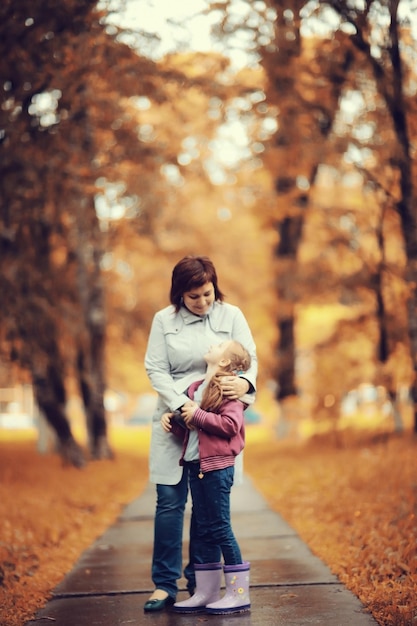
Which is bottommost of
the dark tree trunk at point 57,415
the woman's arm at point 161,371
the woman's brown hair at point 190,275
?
the dark tree trunk at point 57,415

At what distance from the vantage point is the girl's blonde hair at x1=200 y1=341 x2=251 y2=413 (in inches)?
203

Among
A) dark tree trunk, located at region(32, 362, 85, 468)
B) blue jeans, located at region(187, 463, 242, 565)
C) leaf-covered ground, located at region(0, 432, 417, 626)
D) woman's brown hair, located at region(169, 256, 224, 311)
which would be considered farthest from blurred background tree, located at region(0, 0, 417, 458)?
blue jeans, located at region(187, 463, 242, 565)

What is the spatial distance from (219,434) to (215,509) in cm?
44

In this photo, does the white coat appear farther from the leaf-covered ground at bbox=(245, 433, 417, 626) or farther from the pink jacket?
the leaf-covered ground at bbox=(245, 433, 417, 626)

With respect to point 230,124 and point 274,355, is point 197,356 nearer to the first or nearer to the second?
point 230,124

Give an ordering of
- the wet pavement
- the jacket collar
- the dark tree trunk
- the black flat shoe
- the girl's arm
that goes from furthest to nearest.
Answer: the dark tree trunk, the jacket collar, the black flat shoe, the girl's arm, the wet pavement

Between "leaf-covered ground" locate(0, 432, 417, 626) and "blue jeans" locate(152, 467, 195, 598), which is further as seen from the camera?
"leaf-covered ground" locate(0, 432, 417, 626)

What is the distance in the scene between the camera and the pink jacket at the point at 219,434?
512 centimetres

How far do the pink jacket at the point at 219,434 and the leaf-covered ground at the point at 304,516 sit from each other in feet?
3.78

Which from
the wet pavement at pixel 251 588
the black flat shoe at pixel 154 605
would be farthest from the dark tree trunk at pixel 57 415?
the black flat shoe at pixel 154 605

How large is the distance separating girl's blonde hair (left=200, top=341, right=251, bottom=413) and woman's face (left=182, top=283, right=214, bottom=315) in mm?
307

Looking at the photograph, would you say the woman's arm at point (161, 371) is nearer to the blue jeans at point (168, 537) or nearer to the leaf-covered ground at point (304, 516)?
the blue jeans at point (168, 537)

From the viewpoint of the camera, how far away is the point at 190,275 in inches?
211

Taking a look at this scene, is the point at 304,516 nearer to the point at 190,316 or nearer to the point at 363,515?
the point at 363,515
